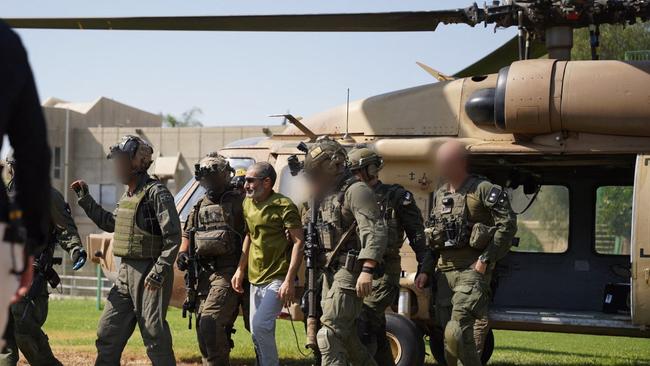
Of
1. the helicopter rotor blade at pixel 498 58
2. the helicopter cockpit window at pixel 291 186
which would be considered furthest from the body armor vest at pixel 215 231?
the helicopter rotor blade at pixel 498 58

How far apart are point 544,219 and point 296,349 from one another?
3.40 m

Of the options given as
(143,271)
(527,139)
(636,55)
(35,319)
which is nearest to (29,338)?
(35,319)

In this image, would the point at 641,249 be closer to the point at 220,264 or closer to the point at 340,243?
the point at 340,243

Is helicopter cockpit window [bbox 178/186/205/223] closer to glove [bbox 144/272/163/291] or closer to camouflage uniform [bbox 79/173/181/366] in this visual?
camouflage uniform [bbox 79/173/181/366]

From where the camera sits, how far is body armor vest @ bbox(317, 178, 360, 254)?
7.29m

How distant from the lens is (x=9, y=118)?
11.2 feet

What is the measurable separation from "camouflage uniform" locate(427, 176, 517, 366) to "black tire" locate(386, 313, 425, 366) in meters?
0.83

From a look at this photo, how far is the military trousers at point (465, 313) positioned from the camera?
24.2 ft

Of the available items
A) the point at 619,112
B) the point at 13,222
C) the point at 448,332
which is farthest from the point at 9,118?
the point at 619,112

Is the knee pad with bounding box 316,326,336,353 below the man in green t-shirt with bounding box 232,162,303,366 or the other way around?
below

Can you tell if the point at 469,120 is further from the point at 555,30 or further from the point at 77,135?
the point at 77,135

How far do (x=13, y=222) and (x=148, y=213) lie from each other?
13.0 feet

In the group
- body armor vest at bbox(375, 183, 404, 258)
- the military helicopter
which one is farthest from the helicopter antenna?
body armor vest at bbox(375, 183, 404, 258)

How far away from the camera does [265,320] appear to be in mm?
7531
